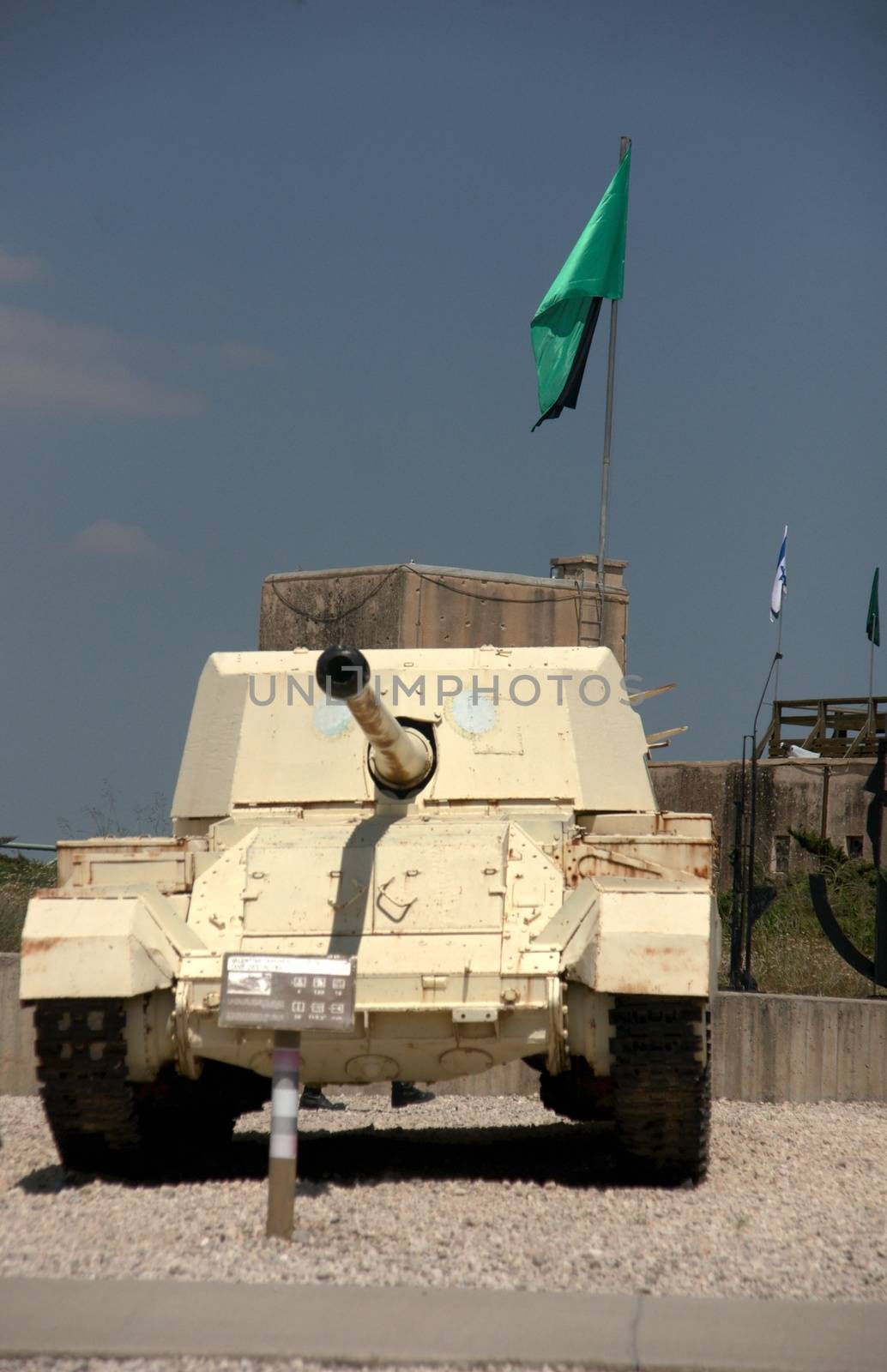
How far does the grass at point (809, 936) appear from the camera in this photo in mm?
13828

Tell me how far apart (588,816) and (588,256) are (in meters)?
8.88

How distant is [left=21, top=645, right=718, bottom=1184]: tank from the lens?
784 cm

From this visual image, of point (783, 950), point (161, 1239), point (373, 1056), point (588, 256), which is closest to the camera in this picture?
point (161, 1239)

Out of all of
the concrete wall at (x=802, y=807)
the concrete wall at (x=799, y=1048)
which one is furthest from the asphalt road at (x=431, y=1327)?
the concrete wall at (x=802, y=807)

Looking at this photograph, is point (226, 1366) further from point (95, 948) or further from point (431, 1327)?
point (95, 948)

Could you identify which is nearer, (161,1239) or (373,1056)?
(161,1239)

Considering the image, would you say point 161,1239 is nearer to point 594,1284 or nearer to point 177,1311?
point 177,1311

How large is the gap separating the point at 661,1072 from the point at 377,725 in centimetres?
200

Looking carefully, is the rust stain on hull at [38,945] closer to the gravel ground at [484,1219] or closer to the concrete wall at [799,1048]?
the gravel ground at [484,1219]

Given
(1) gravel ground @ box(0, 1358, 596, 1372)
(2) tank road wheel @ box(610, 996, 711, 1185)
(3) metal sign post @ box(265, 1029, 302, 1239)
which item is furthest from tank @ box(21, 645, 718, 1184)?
(1) gravel ground @ box(0, 1358, 596, 1372)

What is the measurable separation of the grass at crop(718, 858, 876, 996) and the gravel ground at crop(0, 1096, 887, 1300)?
11.7 feet

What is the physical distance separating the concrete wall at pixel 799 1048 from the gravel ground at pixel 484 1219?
145 centimetres

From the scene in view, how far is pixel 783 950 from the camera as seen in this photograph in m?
14.6

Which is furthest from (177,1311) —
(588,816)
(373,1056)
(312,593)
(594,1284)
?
(312,593)
